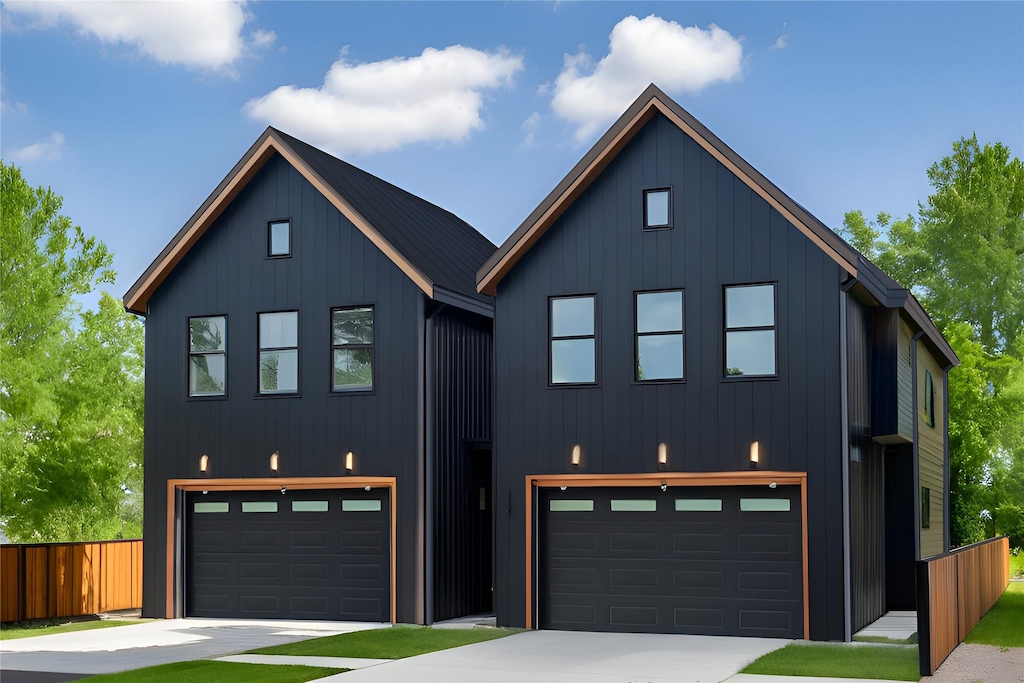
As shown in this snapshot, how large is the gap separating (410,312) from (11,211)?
671 inches

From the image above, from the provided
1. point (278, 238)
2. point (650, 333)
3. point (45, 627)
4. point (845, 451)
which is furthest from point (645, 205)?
point (45, 627)

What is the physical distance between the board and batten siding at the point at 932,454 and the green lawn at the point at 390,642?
9.47 m

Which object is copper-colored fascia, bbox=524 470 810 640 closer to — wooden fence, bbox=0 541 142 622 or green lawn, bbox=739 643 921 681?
green lawn, bbox=739 643 921 681

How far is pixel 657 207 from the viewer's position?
19.7 m

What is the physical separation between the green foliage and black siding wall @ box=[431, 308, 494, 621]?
15209 millimetres

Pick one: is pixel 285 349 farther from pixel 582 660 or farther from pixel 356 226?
pixel 582 660

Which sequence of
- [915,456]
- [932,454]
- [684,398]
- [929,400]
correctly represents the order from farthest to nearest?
[929,400] → [932,454] → [915,456] → [684,398]

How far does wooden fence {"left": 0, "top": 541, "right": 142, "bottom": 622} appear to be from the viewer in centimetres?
2152

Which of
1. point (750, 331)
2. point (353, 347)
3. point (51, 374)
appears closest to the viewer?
point (750, 331)

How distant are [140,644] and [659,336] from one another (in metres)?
8.88

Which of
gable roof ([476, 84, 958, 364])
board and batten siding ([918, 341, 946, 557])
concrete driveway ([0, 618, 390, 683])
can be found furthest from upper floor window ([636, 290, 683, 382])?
board and batten siding ([918, 341, 946, 557])

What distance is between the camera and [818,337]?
1841 cm

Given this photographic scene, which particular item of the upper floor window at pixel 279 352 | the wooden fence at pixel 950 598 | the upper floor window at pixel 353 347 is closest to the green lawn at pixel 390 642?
the upper floor window at pixel 353 347

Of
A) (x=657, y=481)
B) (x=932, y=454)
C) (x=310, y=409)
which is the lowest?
(x=657, y=481)
